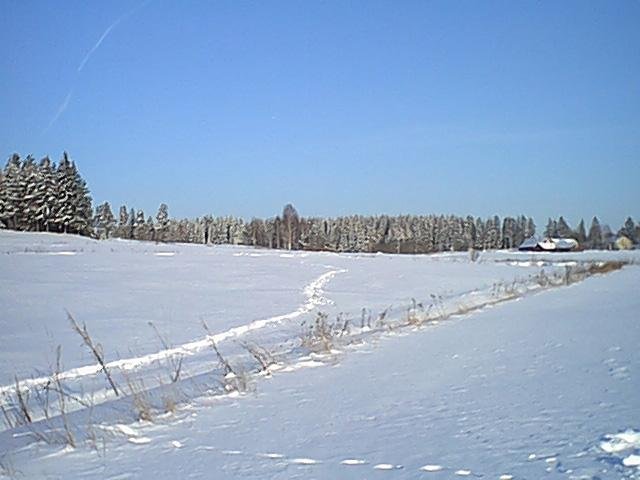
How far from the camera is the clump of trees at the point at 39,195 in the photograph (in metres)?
63.6

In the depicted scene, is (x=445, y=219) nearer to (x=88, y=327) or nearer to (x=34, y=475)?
(x=88, y=327)

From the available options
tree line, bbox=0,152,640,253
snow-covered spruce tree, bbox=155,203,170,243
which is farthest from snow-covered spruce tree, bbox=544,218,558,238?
snow-covered spruce tree, bbox=155,203,170,243

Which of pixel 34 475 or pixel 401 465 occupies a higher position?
pixel 401 465

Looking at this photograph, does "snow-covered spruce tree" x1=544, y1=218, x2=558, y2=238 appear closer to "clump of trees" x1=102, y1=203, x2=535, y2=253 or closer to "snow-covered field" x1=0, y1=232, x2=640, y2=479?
"clump of trees" x1=102, y1=203, x2=535, y2=253

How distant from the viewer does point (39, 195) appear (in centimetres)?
6481

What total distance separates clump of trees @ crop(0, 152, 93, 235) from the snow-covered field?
48.1 m

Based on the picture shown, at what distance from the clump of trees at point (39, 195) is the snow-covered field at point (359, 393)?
48.1m

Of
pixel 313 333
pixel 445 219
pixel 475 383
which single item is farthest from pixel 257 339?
pixel 445 219

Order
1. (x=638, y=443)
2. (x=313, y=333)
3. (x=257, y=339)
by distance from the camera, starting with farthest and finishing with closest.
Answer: (x=257, y=339) → (x=313, y=333) → (x=638, y=443)

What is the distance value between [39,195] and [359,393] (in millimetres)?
64541

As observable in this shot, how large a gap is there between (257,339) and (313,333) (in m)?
2.17

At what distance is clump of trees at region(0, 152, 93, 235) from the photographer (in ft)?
209

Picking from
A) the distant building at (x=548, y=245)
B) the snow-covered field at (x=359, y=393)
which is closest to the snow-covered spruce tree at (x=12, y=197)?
the snow-covered field at (x=359, y=393)

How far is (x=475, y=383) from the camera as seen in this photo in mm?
7254
